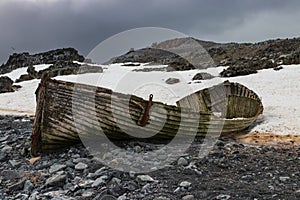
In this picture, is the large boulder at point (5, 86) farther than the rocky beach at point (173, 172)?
Yes

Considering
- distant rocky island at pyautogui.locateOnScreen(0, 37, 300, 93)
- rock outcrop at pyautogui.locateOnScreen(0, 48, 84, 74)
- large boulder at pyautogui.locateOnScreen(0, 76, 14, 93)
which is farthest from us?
rock outcrop at pyautogui.locateOnScreen(0, 48, 84, 74)

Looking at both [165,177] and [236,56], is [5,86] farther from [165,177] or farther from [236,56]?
[165,177]

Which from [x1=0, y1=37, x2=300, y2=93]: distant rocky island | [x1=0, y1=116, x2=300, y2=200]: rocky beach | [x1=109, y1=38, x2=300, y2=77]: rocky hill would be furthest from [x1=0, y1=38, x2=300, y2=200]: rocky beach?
[x1=0, y1=37, x2=300, y2=93]: distant rocky island

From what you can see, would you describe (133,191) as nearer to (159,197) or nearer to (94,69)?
(159,197)

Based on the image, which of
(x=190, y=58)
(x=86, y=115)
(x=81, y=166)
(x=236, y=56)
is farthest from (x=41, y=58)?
(x=81, y=166)

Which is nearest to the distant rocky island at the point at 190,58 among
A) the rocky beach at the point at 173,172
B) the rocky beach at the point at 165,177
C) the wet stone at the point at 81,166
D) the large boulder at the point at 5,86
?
the large boulder at the point at 5,86

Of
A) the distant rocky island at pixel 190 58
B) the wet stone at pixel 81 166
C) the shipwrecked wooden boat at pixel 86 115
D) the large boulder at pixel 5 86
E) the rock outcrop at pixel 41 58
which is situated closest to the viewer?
the wet stone at pixel 81 166

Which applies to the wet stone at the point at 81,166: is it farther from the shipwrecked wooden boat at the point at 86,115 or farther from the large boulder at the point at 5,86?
the large boulder at the point at 5,86

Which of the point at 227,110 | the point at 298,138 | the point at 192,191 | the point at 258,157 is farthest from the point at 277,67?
the point at 192,191

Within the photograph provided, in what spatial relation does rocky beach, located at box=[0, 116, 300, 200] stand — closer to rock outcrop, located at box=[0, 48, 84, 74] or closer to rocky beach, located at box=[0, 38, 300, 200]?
rocky beach, located at box=[0, 38, 300, 200]

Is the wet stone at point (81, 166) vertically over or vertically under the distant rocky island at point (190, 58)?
under

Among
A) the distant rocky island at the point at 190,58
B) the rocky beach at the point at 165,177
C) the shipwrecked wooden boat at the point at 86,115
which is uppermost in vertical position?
the distant rocky island at the point at 190,58

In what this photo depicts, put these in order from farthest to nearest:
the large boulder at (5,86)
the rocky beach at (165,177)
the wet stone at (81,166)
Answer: the large boulder at (5,86) < the wet stone at (81,166) < the rocky beach at (165,177)

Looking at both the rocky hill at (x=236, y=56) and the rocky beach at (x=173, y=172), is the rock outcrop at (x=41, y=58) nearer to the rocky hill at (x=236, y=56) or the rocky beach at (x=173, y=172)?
the rocky hill at (x=236, y=56)
